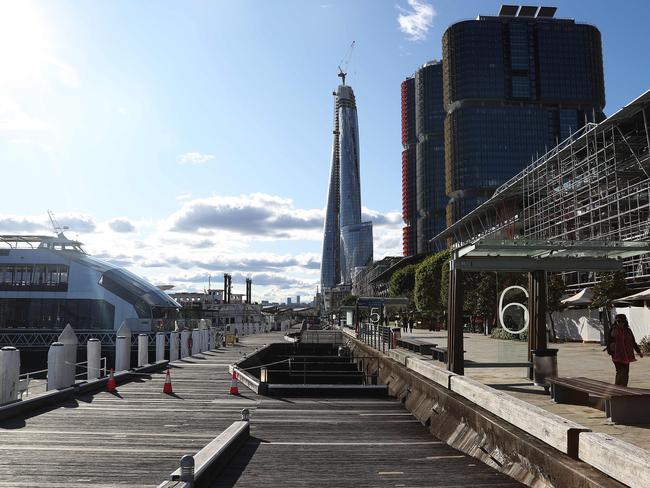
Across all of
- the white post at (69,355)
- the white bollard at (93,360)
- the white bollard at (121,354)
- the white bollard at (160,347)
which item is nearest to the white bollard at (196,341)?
the white bollard at (160,347)

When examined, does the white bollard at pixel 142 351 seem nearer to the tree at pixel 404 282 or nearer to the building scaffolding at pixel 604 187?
the building scaffolding at pixel 604 187

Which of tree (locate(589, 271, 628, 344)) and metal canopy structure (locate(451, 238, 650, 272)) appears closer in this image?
metal canopy structure (locate(451, 238, 650, 272))

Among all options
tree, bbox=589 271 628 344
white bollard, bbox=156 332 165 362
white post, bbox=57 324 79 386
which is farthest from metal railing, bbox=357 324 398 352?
white post, bbox=57 324 79 386

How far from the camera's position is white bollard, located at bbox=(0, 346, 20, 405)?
41.9ft

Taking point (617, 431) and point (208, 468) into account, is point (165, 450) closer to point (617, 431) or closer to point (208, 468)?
point (208, 468)

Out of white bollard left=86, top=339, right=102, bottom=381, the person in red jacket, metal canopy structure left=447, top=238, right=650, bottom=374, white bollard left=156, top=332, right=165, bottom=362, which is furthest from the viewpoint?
white bollard left=156, top=332, right=165, bottom=362

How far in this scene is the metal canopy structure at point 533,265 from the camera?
1419cm

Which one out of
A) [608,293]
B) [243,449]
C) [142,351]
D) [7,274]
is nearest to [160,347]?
[142,351]

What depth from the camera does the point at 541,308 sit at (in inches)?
601

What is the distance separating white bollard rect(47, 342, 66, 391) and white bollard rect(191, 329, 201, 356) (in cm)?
1761

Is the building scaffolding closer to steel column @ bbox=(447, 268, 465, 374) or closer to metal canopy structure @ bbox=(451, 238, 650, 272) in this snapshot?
metal canopy structure @ bbox=(451, 238, 650, 272)

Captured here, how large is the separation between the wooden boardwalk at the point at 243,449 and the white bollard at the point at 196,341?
1689cm

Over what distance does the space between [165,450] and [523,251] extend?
30.7 ft

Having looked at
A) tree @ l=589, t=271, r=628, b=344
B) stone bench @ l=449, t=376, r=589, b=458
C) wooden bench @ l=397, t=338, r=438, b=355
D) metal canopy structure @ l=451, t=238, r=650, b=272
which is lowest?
wooden bench @ l=397, t=338, r=438, b=355
